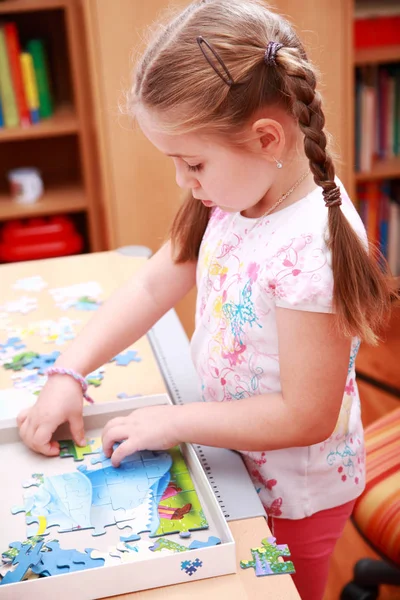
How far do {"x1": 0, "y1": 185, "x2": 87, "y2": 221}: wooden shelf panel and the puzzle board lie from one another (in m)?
1.79

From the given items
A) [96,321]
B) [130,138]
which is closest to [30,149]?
[130,138]

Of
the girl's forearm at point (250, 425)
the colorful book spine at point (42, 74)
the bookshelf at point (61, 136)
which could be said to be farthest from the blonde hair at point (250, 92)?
the colorful book spine at point (42, 74)

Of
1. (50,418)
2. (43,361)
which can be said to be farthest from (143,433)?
(43,361)

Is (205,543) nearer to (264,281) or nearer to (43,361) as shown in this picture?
(264,281)

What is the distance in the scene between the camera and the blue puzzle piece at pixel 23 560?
0.76 m

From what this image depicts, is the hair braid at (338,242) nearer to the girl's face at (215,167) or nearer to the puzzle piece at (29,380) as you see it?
the girl's face at (215,167)

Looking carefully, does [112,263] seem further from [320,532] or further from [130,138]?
[130,138]

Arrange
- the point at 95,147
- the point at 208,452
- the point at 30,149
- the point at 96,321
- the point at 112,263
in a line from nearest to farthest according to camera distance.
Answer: the point at 208,452, the point at 96,321, the point at 112,263, the point at 95,147, the point at 30,149

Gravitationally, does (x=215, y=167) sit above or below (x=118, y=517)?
above

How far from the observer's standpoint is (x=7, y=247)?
272 cm

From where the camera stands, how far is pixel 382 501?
1.33 metres

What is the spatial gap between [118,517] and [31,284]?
0.75m

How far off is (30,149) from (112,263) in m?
1.53

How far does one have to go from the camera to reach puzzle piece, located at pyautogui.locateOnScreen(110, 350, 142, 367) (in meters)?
1.21
